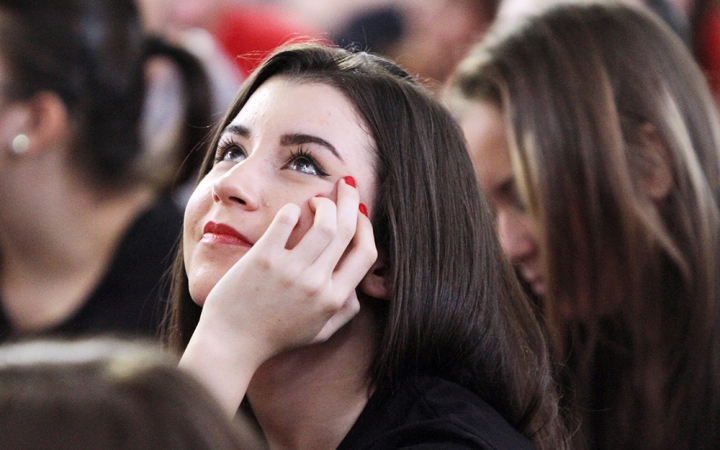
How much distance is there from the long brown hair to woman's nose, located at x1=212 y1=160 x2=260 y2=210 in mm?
728

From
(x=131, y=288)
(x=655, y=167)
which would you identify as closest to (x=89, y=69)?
(x=131, y=288)

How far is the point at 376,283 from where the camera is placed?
1324 millimetres

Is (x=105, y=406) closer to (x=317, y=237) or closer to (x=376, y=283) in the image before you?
(x=317, y=237)

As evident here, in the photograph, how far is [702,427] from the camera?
167 cm

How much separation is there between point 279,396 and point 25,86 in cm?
123

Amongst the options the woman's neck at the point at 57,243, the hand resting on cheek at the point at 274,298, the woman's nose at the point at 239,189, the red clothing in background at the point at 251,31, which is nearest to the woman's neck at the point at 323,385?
the hand resting on cheek at the point at 274,298

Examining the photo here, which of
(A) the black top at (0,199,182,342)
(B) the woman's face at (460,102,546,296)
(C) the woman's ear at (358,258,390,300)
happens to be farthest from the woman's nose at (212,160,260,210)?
(A) the black top at (0,199,182,342)

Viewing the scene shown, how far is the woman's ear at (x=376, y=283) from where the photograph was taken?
1.32 metres

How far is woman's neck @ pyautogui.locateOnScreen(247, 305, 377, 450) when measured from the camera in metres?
1.32

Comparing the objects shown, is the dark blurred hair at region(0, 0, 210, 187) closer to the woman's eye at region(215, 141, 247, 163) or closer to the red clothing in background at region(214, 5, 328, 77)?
the woman's eye at region(215, 141, 247, 163)

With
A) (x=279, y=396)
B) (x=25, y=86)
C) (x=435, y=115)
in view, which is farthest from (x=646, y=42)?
(x=25, y=86)

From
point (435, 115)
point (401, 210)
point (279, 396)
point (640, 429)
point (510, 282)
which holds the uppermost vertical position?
point (435, 115)

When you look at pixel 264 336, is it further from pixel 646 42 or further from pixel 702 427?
pixel 646 42

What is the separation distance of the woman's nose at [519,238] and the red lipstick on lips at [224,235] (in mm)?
728
